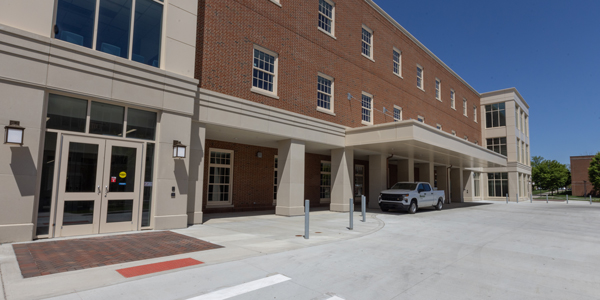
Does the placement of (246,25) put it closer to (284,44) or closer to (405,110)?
(284,44)

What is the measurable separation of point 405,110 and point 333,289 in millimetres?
21712

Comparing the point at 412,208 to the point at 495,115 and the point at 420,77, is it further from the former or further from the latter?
the point at 495,115

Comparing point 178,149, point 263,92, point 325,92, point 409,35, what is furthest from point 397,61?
point 178,149

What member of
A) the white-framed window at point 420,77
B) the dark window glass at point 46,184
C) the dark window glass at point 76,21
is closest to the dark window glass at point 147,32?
the dark window glass at point 76,21

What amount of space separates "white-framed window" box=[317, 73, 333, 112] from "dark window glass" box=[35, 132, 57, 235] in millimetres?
11910

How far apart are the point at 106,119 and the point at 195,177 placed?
3.38 m

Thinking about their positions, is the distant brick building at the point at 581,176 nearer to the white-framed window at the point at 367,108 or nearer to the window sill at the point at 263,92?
the white-framed window at the point at 367,108

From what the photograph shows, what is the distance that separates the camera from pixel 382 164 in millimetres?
20906

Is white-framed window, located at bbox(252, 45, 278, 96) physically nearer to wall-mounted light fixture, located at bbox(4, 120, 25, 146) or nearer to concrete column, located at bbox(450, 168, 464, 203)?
wall-mounted light fixture, located at bbox(4, 120, 25, 146)

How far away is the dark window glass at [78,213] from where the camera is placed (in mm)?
8711

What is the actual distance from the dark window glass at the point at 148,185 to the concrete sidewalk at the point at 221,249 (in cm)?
110

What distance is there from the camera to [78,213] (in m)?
8.87

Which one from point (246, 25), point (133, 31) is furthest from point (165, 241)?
point (246, 25)

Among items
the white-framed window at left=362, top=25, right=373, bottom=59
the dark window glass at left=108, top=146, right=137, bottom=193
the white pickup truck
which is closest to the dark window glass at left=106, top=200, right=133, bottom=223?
the dark window glass at left=108, top=146, right=137, bottom=193
